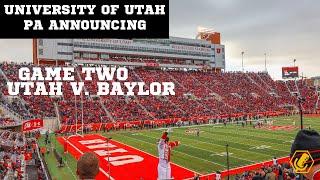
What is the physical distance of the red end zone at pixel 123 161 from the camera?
2278 centimetres

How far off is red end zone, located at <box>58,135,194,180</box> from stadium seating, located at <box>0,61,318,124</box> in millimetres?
13776

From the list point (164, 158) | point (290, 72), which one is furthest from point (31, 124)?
point (290, 72)

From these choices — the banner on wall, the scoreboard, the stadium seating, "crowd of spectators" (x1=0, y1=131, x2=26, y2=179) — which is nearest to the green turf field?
"crowd of spectators" (x1=0, y1=131, x2=26, y2=179)

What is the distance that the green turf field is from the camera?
2560cm

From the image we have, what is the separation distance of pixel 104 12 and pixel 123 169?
11249mm

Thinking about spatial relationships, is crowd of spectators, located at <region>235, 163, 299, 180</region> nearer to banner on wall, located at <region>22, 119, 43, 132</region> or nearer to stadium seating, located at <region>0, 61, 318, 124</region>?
banner on wall, located at <region>22, 119, 43, 132</region>

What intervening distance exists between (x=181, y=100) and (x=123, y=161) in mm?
39459

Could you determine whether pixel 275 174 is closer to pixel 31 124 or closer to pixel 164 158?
pixel 164 158

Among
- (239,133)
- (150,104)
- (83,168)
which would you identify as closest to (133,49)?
(150,104)

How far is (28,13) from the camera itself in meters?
16.8

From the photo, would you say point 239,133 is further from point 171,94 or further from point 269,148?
point 171,94

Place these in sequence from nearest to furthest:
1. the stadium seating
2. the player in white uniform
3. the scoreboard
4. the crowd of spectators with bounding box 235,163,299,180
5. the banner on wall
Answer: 1. the crowd of spectators with bounding box 235,163,299,180
2. the player in white uniform
3. the banner on wall
4. the stadium seating
5. the scoreboard

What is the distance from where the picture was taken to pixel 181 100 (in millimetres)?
66000

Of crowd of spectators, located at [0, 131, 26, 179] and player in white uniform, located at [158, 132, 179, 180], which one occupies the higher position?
player in white uniform, located at [158, 132, 179, 180]
